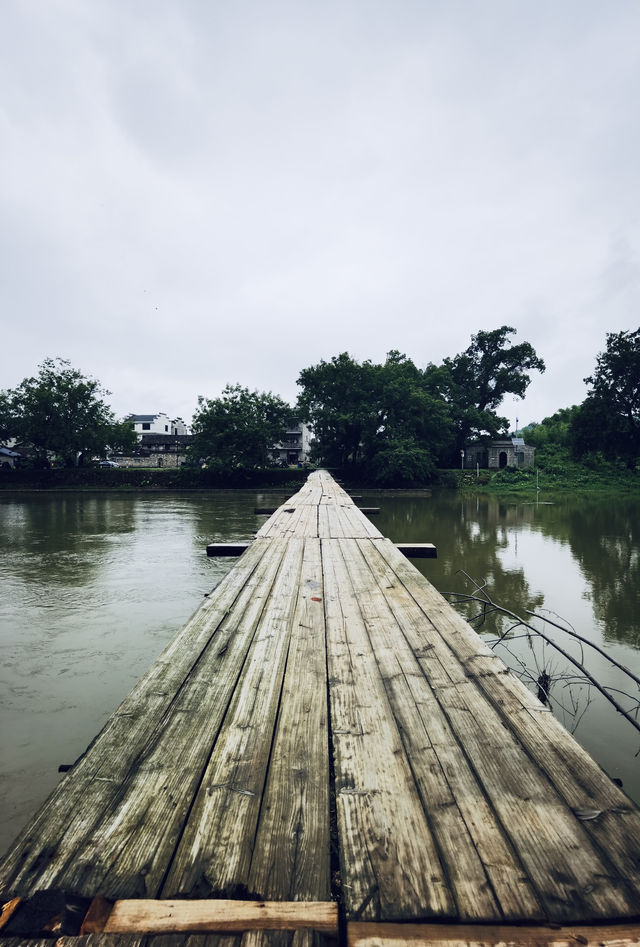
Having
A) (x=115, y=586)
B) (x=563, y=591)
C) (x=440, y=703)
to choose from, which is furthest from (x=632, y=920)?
(x=115, y=586)

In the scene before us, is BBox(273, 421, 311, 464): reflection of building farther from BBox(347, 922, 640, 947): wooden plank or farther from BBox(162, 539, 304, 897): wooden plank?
BBox(347, 922, 640, 947): wooden plank

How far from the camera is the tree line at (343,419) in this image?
89.5ft

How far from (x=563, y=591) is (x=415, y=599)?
396cm

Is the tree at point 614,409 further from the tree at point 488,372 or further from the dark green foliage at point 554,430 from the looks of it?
the dark green foliage at point 554,430

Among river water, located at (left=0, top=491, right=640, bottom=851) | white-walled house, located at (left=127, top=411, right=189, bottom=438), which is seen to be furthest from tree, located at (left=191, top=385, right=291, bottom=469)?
white-walled house, located at (left=127, top=411, right=189, bottom=438)

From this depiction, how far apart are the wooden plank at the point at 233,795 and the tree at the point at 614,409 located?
→ 3520 cm

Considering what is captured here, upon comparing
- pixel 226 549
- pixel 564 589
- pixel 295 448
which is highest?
pixel 295 448

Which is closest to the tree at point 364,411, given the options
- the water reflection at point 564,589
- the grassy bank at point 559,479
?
the grassy bank at point 559,479

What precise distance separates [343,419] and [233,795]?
26739 millimetres

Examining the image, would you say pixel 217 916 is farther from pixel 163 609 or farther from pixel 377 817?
pixel 163 609

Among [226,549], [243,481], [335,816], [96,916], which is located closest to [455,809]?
[335,816]

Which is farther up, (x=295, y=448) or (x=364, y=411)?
(x=364, y=411)

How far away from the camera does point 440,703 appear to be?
1.70 metres

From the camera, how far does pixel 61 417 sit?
29062 mm
